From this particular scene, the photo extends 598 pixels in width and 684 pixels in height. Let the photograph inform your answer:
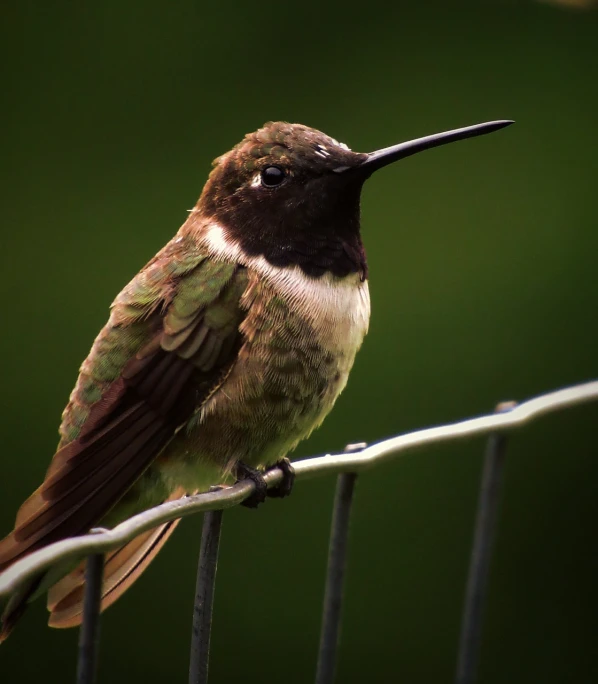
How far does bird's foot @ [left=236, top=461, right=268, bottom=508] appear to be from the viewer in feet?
7.92

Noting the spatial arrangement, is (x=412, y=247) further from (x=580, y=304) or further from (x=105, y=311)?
(x=105, y=311)

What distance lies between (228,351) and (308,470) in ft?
2.42

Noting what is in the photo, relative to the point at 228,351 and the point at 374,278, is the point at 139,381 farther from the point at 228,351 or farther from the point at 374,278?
the point at 374,278

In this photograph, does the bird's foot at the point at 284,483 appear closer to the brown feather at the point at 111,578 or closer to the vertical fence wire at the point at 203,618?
the brown feather at the point at 111,578

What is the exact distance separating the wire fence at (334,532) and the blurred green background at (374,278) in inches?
85.2

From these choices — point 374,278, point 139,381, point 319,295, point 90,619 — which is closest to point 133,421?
point 139,381

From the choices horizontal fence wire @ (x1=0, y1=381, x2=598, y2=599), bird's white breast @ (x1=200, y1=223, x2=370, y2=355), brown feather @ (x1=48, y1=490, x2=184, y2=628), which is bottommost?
brown feather @ (x1=48, y1=490, x2=184, y2=628)

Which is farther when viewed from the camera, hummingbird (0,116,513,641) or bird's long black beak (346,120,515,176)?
bird's long black beak (346,120,515,176)

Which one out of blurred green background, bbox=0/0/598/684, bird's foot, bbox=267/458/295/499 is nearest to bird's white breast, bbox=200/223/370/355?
bird's foot, bbox=267/458/295/499

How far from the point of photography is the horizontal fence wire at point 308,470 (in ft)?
4.24

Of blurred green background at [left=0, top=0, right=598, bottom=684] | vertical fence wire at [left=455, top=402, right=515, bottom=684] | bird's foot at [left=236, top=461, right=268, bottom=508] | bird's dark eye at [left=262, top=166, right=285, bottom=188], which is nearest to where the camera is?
vertical fence wire at [left=455, top=402, right=515, bottom=684]

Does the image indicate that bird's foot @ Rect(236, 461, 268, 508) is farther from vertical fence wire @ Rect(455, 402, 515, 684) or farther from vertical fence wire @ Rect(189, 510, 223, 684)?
vertical fence wire @ Rect(189, 510, 223, 684)

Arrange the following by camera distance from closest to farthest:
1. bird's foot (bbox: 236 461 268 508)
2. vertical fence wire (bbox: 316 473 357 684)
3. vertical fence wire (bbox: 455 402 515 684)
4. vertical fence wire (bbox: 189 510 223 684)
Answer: vertical fence wire (bbox: 189 510 223 684)
vertical fence wire (bbox: 316 473 357 684)
vertical fence wire (bbox: 455 402 515 684)
bird's foot (bbox: 236 461 268 508)

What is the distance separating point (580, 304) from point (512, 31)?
47.8 inches
